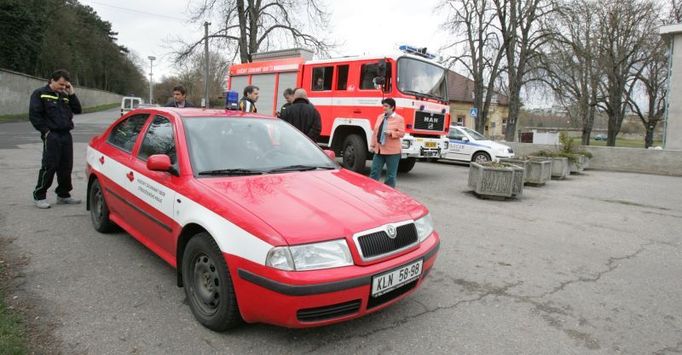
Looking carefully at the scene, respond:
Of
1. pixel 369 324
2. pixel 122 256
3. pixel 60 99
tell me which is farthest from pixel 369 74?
pixel 369 324

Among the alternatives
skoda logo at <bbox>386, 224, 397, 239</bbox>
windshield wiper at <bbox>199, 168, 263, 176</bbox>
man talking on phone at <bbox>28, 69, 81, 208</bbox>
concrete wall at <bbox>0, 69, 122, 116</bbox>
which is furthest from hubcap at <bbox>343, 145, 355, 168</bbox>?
concrete wall at <bbox>0, 69, 122, 116</bbox>

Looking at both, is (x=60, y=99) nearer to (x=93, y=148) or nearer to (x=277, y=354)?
(x=93, y=148)

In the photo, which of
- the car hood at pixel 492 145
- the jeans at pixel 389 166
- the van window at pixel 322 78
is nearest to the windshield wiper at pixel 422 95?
the van window at pixel 322 78

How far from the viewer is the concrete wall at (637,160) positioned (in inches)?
578

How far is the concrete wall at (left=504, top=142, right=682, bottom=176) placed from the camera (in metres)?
14.7

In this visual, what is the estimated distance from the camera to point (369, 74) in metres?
9.51

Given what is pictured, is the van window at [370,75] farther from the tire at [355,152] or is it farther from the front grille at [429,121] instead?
the tire at [355,152]

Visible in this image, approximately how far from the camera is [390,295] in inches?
111

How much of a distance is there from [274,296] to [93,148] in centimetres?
369

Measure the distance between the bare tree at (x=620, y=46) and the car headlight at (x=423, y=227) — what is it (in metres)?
26.1

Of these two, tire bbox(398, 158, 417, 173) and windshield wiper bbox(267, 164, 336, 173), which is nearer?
windshield wiper bbox(267, 164, 336, 173)

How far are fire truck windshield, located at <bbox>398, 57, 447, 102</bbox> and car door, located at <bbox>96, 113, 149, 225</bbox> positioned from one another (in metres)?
5.88

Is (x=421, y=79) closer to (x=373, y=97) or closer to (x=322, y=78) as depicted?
(x=373, y=97)

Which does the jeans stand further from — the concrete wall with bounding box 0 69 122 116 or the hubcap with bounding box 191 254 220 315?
the concrete wall with bounding box 0 69 122 116
